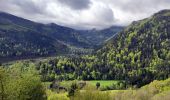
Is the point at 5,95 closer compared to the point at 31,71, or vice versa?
the point at 5,95

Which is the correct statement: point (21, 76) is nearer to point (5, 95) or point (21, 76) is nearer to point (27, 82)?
point (27, 82)

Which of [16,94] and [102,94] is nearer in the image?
[16,94]

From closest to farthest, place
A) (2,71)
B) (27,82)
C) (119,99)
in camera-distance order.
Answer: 1. (2,71)
2. (27,82)
3. (119,99)

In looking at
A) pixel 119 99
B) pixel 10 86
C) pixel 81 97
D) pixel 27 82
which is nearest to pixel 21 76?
pixel 27 82

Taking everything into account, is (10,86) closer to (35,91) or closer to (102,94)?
(35,91)

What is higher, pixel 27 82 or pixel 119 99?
pixel 27 82

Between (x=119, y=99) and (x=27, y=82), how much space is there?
3748 inches

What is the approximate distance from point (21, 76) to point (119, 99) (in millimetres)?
95512

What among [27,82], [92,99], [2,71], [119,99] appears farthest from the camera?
[119,99]

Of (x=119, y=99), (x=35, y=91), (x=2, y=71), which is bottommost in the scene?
(x=119, y=99)

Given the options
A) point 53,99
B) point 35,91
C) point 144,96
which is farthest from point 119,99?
point 35,91

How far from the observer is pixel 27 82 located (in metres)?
74.2

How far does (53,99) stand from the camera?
103438mm

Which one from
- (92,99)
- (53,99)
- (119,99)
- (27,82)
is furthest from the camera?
(119,99)
